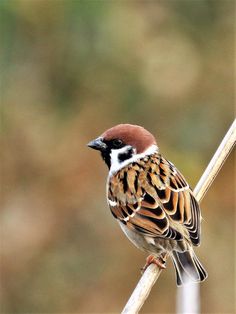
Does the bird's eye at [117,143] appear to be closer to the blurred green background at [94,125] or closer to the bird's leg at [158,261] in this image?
the bird's leg at [158,261]

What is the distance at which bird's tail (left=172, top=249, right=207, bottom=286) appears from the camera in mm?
3240

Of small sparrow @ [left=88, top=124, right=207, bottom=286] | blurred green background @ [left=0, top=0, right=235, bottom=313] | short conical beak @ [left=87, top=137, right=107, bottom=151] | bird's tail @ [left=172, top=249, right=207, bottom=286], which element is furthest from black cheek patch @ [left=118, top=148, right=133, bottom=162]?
blurred green background @ [left=0, top=0, right=235, bottom=313]

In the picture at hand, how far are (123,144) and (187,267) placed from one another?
0.79 metres

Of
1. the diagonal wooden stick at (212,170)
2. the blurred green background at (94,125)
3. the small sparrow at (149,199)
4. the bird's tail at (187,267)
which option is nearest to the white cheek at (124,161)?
the small sparrow at (149,199)

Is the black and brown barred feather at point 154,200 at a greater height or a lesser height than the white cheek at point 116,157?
lesser

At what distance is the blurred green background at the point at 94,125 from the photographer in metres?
5.19

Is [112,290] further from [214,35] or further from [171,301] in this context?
[214,35]

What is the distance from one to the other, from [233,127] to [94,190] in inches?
87.4

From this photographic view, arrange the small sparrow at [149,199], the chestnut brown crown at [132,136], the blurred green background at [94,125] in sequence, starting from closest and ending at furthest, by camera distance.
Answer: the small sparrow at [149,199] → the chestnut brown crown at [132,136] → the blurred green background at [94,125]

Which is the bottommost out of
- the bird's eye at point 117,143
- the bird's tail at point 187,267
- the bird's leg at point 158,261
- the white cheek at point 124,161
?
the bird's leg at point 158,261

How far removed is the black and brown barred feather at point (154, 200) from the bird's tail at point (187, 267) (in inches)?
3.3

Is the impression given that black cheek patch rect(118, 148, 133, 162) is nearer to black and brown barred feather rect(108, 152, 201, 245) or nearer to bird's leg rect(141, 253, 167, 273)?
black and brown barred feather rect(108, 152, 201, 245)

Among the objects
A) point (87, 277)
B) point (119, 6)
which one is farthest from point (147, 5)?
point (87, 277)

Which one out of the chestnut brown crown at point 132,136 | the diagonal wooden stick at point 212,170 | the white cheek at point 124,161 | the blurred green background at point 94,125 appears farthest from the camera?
the blurred green background at point 94,125
